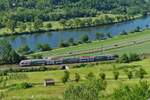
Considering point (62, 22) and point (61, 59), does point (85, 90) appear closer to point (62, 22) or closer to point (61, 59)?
point (61, 59)

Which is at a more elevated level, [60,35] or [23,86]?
[23,86]

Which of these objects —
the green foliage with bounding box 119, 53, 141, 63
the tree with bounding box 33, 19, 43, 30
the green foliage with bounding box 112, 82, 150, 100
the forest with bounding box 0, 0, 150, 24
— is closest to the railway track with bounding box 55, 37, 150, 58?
the green foliage with bounding box 119, 53, 141, 63

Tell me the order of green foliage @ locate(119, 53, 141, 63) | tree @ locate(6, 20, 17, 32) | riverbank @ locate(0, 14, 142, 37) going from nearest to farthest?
1. green foliage @ locate(119, 53, 141, 63)
2. riverbank @ locate(0, 14, 142, 37)
3. tree @ locate(6, 20, 17, 32)

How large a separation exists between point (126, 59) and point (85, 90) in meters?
40.0

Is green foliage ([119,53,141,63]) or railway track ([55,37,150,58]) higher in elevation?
green foliage ([119,53,141,63])

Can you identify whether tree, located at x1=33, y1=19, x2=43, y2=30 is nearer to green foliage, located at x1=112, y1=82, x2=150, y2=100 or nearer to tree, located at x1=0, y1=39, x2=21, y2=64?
tree, located at x1=0, y1=39, x2=21, y2=64

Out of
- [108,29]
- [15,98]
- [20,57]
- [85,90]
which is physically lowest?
[108,29]

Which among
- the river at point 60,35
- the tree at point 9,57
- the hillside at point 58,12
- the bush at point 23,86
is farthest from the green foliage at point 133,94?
the hillside at point 58,12

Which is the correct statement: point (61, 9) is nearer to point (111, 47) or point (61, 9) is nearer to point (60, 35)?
point (60, 35)

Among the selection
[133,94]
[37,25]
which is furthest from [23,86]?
[37,25]

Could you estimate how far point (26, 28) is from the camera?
13150 cm

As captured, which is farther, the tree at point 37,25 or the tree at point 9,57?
the tree at point 37,25

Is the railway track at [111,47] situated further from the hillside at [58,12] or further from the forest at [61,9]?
the forest at [61,9]

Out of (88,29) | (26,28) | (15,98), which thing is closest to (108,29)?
(88,29)
